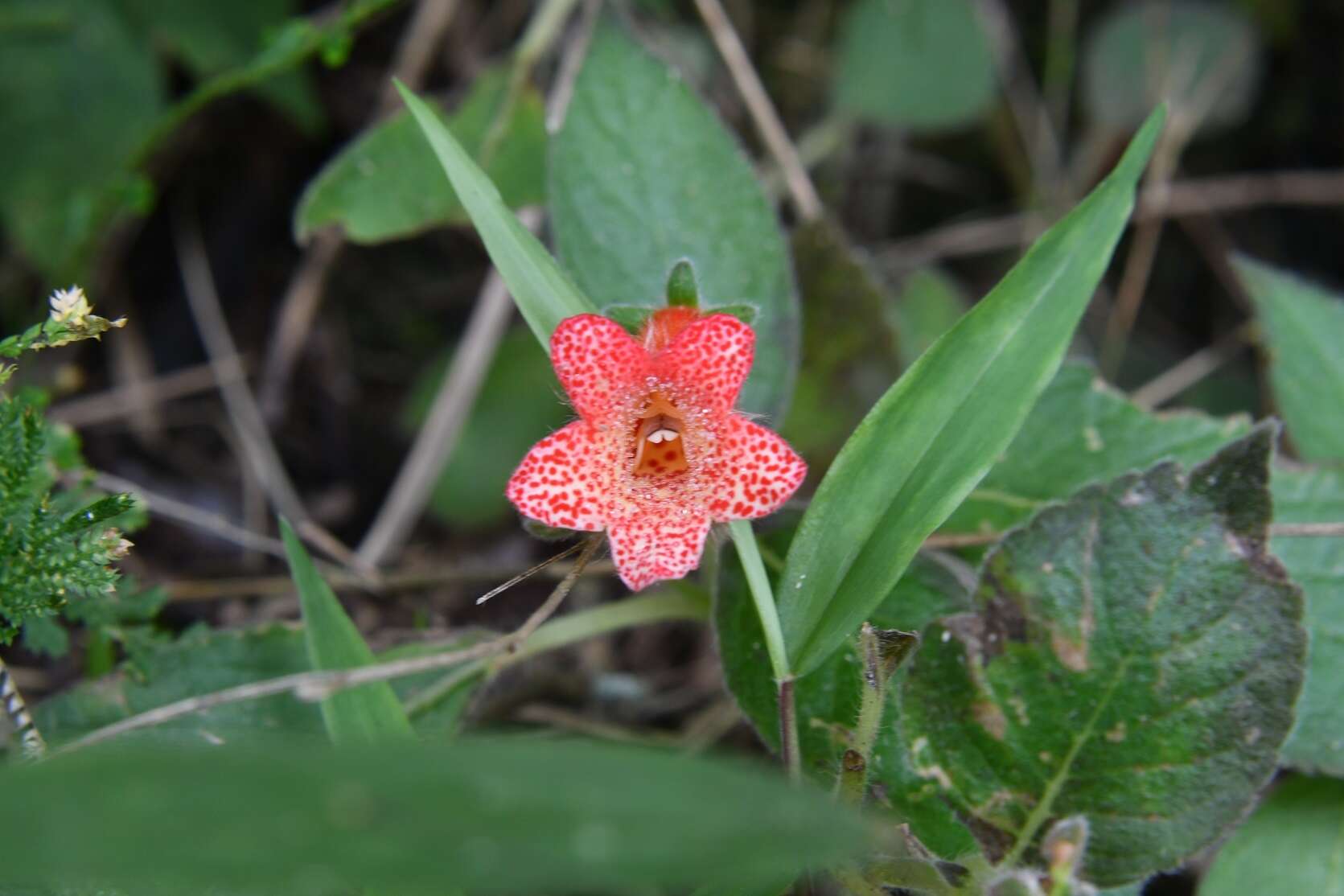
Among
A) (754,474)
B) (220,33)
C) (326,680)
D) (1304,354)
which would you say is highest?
(220,33)

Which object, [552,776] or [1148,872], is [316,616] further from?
[1148,872]

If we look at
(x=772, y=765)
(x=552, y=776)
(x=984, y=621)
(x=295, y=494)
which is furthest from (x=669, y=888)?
(x=295, y=494)

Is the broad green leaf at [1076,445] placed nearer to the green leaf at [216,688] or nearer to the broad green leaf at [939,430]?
the broad green leaf at [939,430]

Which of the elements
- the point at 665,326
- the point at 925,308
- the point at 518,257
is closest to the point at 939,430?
the point at 665,326

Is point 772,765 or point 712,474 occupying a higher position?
point 712,474

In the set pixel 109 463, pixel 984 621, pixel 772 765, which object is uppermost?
pixel 109 463

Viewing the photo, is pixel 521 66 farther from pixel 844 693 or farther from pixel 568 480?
pixel 844 693
